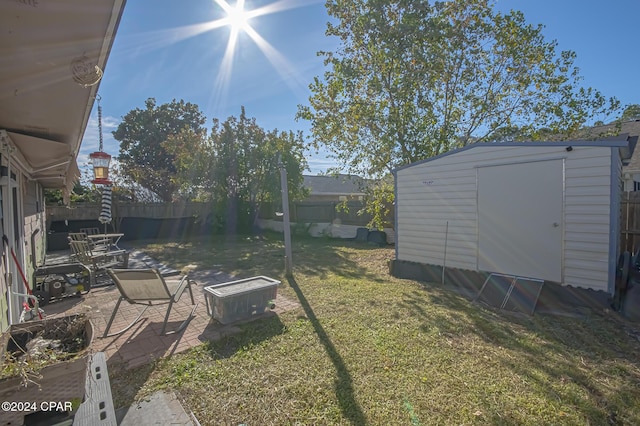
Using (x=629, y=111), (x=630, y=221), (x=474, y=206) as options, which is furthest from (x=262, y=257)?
(x=629, y=111)

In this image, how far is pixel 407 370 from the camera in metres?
2.84

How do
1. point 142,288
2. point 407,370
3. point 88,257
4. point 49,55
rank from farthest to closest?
point 88,257, point 142,288, point 407,370, point 49,55

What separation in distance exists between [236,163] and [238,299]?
11440mm

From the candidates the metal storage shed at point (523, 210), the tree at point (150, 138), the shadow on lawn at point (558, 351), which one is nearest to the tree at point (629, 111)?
the metal storage shed at point (523, 210)

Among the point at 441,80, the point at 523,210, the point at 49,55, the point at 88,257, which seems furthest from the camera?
the point at 441,80

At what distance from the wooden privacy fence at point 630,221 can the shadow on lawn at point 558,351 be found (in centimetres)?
293

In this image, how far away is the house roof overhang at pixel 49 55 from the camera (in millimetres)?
1167

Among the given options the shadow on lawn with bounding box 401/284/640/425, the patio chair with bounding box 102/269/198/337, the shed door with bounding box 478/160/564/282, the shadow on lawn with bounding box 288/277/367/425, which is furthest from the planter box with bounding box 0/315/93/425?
the shed door with bounding box 478/160/564/282

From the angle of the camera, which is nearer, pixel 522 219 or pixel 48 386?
pixel 48 386

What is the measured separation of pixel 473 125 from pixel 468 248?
17.2 ft

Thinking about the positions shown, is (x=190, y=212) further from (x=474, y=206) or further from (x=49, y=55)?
(x=49, y=55)

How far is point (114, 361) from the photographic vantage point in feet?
10.1

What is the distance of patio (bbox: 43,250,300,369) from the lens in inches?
128

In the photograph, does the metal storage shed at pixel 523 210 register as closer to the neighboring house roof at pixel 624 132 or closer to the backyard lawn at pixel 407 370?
the backyard lawn at pixel 407 370
